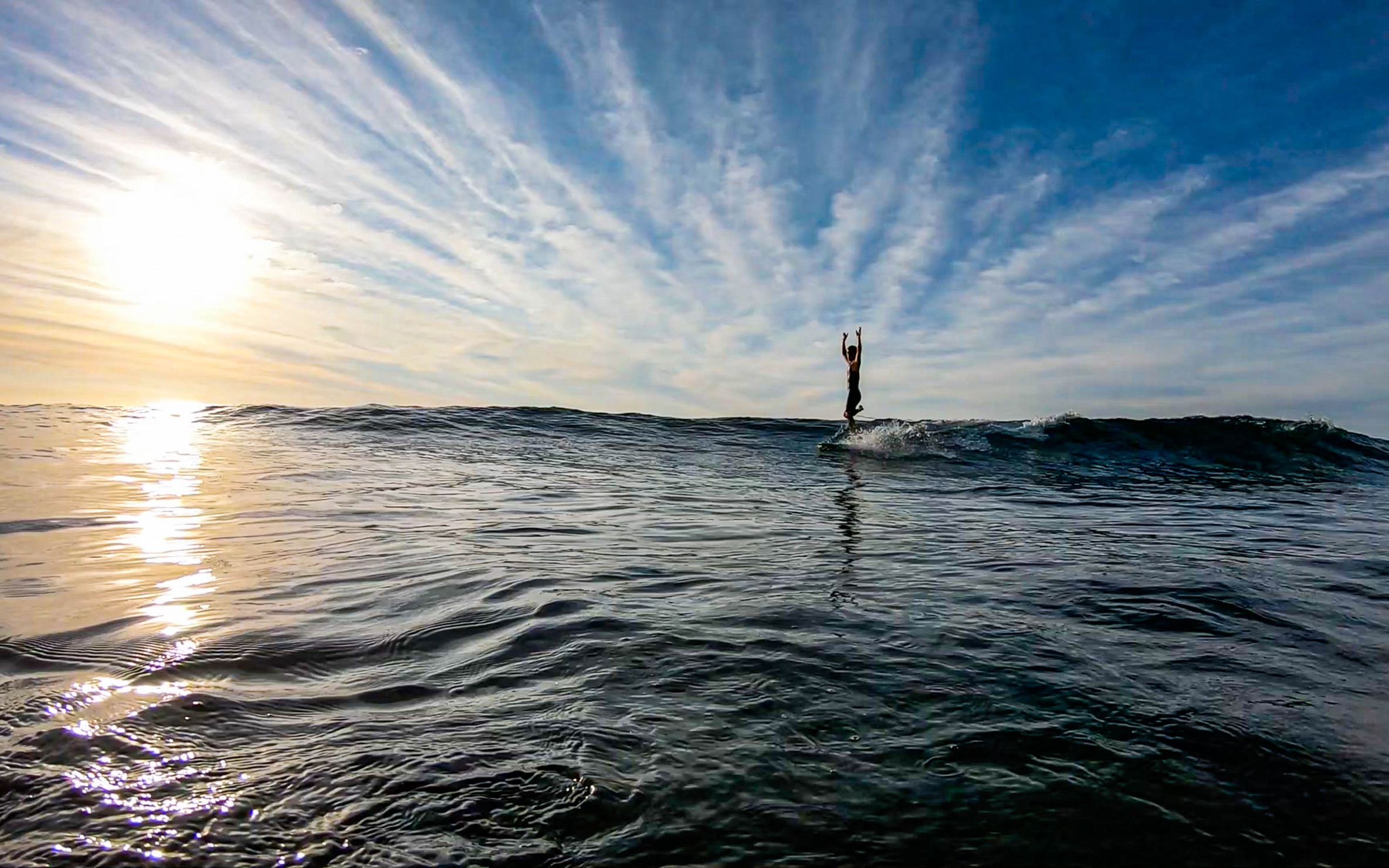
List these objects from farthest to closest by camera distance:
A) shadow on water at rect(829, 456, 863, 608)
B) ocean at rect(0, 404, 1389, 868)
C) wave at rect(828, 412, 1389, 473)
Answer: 1. wave at rect(828, 412, 1389, 473)
2. shadow on water at rect(829, 456, 863, 608)
3. ocean at rect(0, 404, 1389, 868)

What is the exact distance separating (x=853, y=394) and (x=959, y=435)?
2714 millimetres

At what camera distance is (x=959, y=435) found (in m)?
17.4

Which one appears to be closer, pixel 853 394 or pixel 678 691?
pixel 678 691

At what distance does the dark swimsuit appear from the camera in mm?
17422

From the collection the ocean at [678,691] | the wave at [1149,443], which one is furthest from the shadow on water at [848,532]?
the wave at [1149,443]

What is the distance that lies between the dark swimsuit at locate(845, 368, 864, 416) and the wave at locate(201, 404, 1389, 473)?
29.9 inches

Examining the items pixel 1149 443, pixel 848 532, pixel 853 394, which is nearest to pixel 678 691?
pixel 848 532

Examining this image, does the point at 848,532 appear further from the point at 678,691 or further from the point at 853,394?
the point at 853,394

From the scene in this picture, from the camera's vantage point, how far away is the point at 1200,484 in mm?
11883

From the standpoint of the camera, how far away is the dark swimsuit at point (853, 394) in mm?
17422

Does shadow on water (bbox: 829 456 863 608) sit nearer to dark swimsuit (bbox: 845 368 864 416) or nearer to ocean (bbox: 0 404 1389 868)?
ocean (bbox: 0 404 1389 868)

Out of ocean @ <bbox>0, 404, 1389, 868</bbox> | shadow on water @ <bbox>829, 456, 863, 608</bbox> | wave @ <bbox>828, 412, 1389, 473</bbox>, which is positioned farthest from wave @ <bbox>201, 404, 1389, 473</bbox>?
ocean @ <bbox>0, 404, 1389, 868</bbox>

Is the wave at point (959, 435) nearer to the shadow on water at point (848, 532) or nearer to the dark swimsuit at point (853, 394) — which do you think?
the dark swimsuit at point (853, 394)

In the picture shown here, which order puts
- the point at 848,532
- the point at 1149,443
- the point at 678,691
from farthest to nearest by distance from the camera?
the point at 1149,443, the point at 848,532, the point at 678,691
